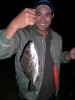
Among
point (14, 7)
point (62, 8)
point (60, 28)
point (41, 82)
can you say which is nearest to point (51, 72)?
point (41, 82)

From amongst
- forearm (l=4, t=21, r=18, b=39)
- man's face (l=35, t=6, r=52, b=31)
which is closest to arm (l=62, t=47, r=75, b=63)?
man's face (l=35, t=6, r=52, b=31)

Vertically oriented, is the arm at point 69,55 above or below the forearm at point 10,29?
below

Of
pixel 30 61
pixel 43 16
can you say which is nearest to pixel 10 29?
pixel 30 61

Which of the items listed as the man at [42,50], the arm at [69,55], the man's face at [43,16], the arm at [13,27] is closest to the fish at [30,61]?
the arm at [13,27]

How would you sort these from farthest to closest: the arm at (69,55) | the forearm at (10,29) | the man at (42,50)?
the arm at (69,55)
the man at (42,50)
the forearm at (10,29)

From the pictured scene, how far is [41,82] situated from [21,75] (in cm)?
35

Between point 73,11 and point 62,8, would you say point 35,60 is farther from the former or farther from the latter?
point 62,8

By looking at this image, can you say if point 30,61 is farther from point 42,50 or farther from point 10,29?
point 42,50

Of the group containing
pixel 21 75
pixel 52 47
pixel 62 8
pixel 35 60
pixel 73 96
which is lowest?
pixel 62 8

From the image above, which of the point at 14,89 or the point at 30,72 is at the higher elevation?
the point at 30,72

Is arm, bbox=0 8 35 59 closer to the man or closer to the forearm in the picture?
the forearm

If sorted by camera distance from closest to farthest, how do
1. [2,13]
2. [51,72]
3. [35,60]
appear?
1. [35,60]
2. [51,72]
3. [2,13]

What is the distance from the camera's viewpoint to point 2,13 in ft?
71.5

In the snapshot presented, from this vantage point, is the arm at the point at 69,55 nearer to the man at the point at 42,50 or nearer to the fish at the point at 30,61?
the man at the point at 42,50
